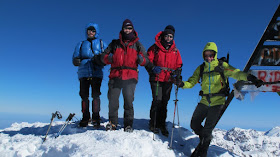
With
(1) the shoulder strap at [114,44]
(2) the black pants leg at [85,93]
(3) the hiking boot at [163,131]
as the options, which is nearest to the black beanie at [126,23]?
(1) the shoulder strap at [114,44]

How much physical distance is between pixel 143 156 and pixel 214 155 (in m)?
2.09

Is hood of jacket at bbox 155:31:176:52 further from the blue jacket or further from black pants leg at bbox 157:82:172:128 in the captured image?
the blue jacket

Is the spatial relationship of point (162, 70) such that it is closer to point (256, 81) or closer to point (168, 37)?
point (168, 37)

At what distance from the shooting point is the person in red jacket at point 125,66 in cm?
538

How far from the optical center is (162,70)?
18.8 ft

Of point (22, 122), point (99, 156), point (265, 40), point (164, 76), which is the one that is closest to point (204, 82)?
point (164, 76)

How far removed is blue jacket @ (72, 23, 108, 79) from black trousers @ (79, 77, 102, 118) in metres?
0.18

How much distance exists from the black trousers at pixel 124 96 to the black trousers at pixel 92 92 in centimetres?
81

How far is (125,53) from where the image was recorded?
→ 5.40m

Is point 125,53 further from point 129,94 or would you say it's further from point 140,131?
point 140,131

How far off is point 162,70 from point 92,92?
7.45 feet

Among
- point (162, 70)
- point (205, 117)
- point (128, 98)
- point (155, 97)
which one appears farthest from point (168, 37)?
point (205, 117)

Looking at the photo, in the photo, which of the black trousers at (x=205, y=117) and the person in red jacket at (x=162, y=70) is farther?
the person in red jacket at (x=162, y=70)

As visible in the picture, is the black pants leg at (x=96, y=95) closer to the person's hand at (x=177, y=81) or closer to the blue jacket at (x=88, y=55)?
the blue jacket at (x=88, y=55)
